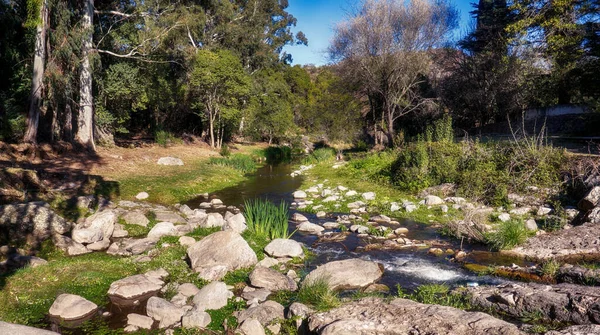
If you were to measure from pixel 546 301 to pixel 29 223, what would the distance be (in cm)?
925

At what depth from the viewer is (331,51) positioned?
25.9 m

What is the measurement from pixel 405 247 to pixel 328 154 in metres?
18.2

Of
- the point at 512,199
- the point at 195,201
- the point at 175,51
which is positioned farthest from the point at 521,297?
the point at 175,51

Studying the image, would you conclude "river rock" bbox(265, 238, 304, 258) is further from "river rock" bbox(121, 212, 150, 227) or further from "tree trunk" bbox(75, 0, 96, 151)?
"tree trunk" bbox(75, 0, 96, 151)

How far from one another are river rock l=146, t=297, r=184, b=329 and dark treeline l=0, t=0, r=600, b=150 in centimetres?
1508

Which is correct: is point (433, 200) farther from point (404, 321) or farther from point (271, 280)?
point (404, 321)

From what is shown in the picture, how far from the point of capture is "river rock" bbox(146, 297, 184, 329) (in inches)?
212

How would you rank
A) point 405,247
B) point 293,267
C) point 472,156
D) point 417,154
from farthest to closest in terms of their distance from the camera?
point 417,154 → point 472,156 → point 405,247 → point 293,267

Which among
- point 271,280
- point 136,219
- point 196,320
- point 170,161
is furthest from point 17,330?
point 170,161

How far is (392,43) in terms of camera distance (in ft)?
75.8

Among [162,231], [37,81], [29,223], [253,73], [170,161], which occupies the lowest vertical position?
[162,231]

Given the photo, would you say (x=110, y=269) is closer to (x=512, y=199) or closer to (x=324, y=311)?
(x=324, y=311)

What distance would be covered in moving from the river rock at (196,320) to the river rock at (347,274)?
5.48ft

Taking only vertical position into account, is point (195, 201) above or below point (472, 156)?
below
